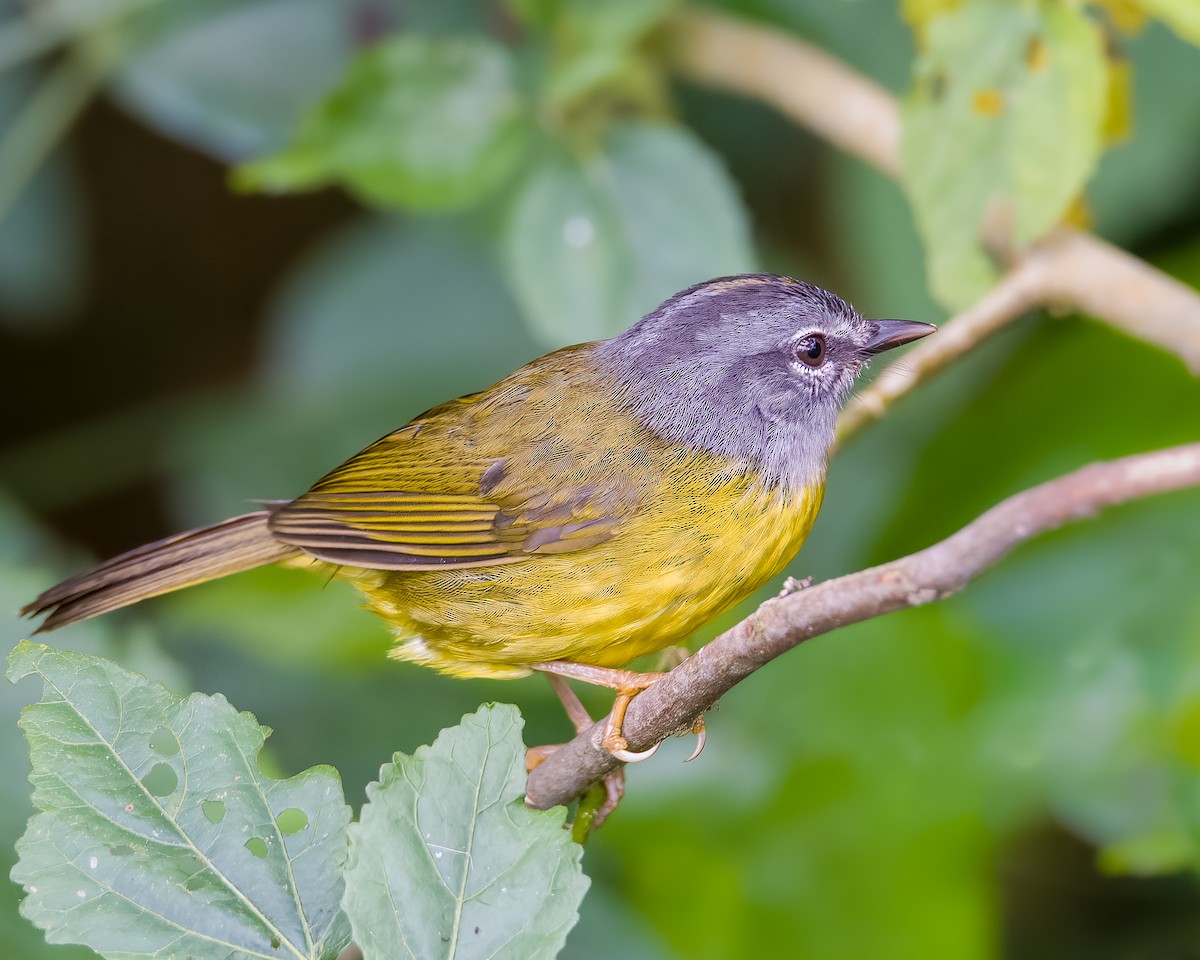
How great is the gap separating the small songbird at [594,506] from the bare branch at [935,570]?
2.63 feet

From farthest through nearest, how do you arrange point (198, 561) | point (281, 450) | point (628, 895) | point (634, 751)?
1. point (281, 450)
2. point (628, 895)
3. point (198, 561)
4. point (634, 751)

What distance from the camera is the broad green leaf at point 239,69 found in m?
3.76

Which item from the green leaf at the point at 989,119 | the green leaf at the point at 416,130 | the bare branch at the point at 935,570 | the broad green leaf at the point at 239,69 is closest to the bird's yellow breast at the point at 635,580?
the green leaf at the point at 989,119

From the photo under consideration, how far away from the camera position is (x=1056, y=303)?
113 inches

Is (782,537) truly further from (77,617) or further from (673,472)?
(77,617)

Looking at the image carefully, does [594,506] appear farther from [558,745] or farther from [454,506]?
[558,745]

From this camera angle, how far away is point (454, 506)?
2.71m

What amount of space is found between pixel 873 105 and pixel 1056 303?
0.75m

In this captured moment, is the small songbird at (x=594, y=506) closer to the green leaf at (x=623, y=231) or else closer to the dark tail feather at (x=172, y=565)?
the dark tail feather at (x=172, y=565)

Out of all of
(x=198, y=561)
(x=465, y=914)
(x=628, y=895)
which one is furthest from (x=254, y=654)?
(x=465, y=914)

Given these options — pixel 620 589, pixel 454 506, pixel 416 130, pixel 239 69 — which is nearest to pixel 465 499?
pixel 454 506

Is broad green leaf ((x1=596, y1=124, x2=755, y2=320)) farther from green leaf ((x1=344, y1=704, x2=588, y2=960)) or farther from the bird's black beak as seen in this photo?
green leaf ((x1=344, y1=704, x2=588, y2=960))

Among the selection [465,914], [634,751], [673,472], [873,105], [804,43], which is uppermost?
[804,43]

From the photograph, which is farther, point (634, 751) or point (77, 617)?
point (77, 617)
